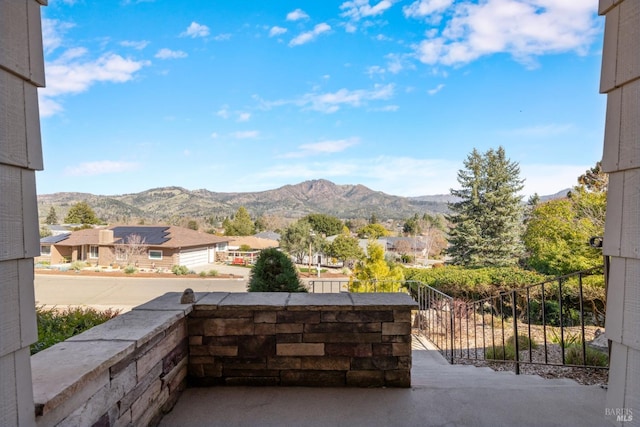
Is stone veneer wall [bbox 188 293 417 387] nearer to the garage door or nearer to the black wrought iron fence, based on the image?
the black wrought iron fence

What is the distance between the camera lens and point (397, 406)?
198 centimetres

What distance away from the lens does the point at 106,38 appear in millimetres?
8031

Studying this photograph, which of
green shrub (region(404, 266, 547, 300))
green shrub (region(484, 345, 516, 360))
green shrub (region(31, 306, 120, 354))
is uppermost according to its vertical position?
green shrub (region(31, 306, 120, 354))

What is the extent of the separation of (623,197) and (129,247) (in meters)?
21.7

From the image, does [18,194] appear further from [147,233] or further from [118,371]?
[147,233]

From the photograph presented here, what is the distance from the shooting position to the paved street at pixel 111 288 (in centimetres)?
1175

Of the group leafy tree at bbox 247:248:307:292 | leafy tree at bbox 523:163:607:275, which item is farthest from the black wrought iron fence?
leafy tree at bbox 247:248:307:292

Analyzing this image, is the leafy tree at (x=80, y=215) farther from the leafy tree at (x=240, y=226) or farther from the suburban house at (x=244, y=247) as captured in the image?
the suburban house at (x=244, y=247)

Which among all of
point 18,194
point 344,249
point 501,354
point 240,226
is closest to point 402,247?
point 344,249

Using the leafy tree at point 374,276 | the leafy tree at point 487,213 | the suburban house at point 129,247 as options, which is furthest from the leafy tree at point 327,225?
the leafy tree at point 374,276

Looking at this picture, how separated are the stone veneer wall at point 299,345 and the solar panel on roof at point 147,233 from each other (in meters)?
19.4

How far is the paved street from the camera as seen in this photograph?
38.6ft

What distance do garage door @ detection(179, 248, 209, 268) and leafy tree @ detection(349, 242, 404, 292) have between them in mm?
16049

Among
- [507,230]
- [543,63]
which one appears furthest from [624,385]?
[507,230]
